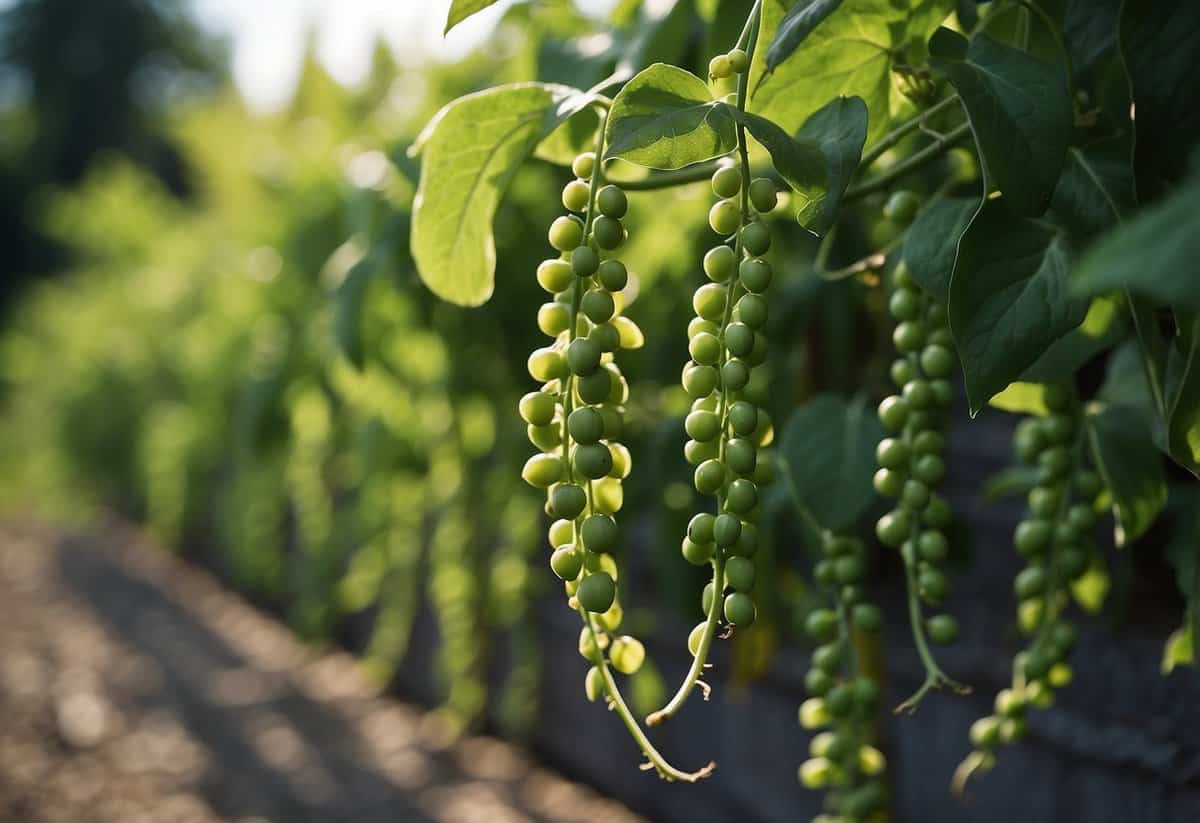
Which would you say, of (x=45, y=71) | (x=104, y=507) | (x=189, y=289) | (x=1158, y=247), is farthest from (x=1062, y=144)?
(x=45, y=71)

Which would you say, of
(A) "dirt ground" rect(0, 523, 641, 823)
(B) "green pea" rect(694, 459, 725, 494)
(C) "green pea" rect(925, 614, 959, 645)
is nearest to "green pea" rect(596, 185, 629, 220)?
(B) "green pea" rect(694, 459, 725, 494)

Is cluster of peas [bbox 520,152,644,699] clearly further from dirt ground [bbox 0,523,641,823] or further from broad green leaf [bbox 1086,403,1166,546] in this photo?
dirt ground [bbox 0,523,641,823]

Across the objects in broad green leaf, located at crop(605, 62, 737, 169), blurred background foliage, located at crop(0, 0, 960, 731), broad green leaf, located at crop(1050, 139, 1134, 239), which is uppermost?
broad green leaf, located at crop(1050, 139, 1134, 239)

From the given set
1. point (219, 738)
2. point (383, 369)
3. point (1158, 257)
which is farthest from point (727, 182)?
point (219, 738)

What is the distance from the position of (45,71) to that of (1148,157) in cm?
2129

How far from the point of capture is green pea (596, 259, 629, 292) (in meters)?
0.45

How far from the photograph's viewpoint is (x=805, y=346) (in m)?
1.16

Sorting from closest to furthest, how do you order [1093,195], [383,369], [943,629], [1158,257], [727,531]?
[1158,257], [727,531], [1093,195], [943,629], [383,369]

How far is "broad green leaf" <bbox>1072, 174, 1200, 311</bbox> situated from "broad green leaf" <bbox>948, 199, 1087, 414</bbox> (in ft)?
0.66

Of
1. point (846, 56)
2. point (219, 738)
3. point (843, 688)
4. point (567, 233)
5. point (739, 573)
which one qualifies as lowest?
point (219, 738)

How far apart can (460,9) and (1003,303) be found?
25 cm

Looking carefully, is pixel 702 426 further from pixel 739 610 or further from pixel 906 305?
pixel 906 305

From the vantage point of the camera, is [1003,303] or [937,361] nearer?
[1003,303]

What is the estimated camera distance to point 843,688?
71 centimetres
